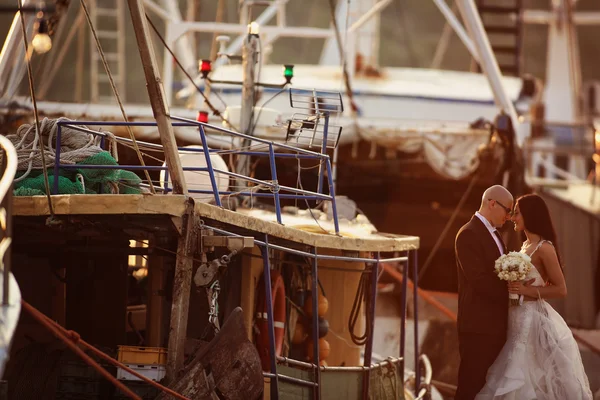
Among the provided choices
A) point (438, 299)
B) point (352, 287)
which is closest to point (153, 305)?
point (352, 287)

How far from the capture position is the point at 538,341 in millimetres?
8633

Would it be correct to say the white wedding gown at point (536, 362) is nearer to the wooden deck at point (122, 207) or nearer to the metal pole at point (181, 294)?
the wooden deck at point (122, 207)

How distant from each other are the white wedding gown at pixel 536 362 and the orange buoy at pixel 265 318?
2.01 metres

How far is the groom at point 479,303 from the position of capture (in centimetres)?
846

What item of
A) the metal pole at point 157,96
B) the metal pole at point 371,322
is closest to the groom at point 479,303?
the metal pole at point 371,322

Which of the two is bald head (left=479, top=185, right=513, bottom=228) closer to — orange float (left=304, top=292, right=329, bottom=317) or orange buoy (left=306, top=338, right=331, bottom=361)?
orange float (left=304, top=292, right=329, bottom=317)

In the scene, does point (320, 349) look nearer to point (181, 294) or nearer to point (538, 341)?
point (538, 341)

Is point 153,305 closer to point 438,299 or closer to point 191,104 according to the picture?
point 438,299

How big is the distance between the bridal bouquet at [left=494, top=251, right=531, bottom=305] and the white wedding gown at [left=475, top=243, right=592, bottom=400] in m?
0.38

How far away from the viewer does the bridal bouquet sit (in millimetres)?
8141

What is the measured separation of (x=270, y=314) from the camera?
29.7ft

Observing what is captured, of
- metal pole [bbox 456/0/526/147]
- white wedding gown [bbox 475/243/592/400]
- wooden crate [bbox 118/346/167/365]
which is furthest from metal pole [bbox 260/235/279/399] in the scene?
metal pole [bbox 456/0/526/147]

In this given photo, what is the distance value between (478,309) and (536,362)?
711 mm

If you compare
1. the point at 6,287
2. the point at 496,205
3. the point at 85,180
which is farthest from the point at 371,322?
the point at 6,287
